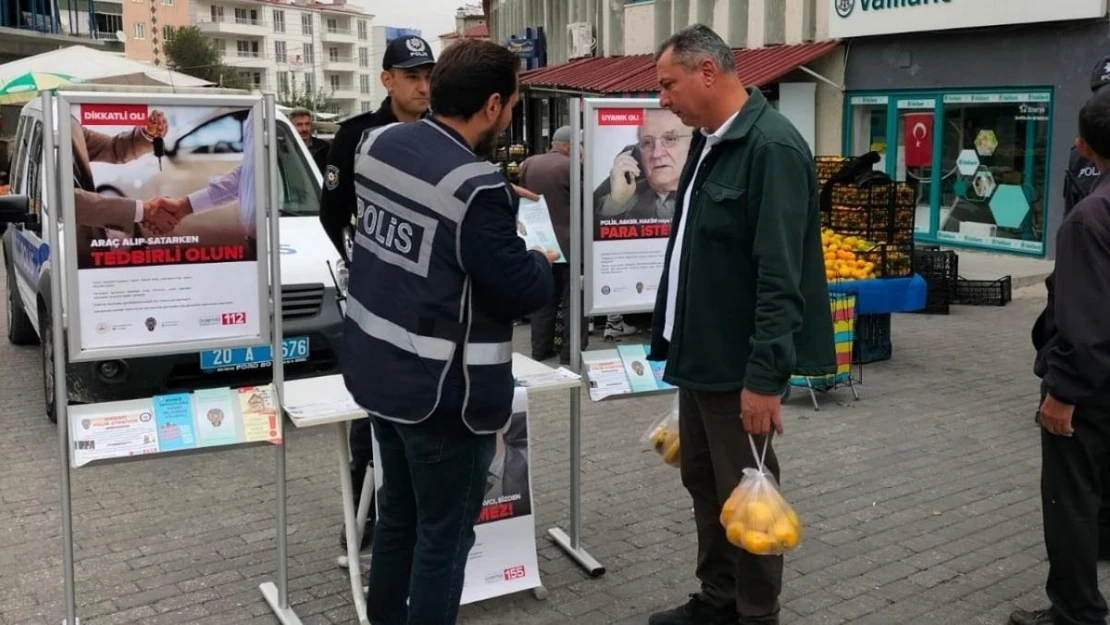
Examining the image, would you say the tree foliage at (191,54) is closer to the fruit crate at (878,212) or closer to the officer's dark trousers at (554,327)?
the officer's dark trousers at (554,327)

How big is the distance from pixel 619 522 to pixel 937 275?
6.98 metres

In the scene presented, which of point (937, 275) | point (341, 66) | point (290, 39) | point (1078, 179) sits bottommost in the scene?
point (937, 275)

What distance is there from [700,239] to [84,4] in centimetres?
5696

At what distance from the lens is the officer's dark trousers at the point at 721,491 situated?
3508mm

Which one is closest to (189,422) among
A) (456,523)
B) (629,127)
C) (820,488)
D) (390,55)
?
(456,523)

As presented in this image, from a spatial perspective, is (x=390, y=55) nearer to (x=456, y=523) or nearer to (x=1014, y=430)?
(x=456, y=523)

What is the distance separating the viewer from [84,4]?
173ft

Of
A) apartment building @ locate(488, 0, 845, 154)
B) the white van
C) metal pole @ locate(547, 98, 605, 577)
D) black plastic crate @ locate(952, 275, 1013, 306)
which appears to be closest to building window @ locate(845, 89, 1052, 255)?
apartment building @ locate(488, 0, 845, 154)

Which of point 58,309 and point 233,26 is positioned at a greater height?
point 233,26

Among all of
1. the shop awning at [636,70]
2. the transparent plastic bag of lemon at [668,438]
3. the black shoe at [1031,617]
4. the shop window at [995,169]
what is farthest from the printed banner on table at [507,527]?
the shop window at [995,169]

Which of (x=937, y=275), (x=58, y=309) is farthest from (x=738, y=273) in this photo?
(x=937, y=275)

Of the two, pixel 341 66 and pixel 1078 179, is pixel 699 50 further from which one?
pixel 341 66

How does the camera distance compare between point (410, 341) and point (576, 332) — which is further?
point (576, 332)

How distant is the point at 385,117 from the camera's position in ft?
14.4
